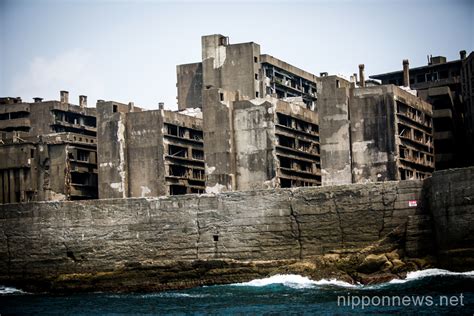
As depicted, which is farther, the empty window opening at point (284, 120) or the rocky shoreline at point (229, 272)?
the empty window opening at point (284, 120)

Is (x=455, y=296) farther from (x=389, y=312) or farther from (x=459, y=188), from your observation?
(x=459, y=188)

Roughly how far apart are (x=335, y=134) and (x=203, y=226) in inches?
862

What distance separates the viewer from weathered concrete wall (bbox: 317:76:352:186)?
71938 millimetres

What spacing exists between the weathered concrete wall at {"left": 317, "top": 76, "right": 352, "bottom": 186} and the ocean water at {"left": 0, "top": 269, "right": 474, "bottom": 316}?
890 inches

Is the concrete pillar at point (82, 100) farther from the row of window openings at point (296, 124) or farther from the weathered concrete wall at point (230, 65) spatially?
the row of window openings at point (296, 124)

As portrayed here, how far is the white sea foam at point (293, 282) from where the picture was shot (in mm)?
48469

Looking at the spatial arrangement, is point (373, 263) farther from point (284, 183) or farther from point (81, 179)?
point (81, 179)

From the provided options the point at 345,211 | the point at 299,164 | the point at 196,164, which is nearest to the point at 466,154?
the point at 299,164

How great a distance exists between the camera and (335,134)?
72250 millimetres

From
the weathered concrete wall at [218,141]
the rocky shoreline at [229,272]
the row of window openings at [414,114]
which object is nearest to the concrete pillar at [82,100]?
the weathered concrete wall at [218,141]

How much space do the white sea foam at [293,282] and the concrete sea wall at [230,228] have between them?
637 millimetres

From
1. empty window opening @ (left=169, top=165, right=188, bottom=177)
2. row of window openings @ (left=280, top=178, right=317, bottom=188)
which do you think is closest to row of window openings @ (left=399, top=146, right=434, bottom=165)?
row of window openings @ (left=280, top=178, right=317, bottom=188)

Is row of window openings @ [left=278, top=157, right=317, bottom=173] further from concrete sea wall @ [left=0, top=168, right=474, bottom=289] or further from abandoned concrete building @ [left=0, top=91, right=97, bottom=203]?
concrete sea wall @ [left=0, top=168, right=474, bottom=289]

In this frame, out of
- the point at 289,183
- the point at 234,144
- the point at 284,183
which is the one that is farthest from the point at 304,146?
the point at 234,144
